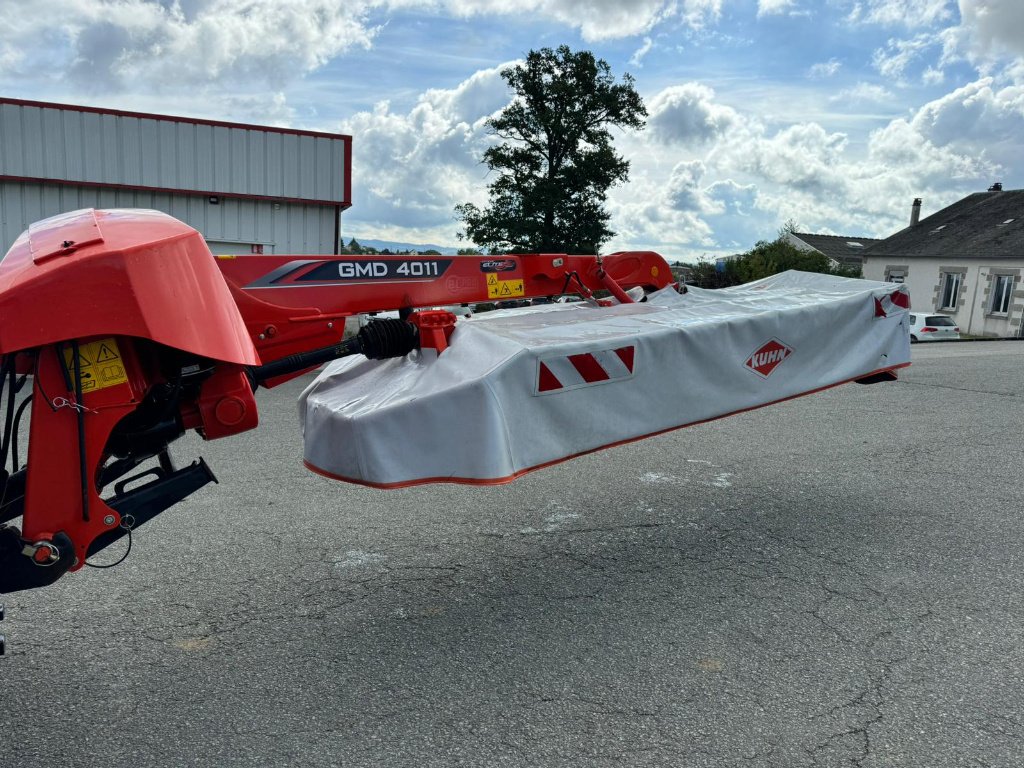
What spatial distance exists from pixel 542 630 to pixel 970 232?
3750 centimetres

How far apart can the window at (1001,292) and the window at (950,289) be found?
158 centimetres

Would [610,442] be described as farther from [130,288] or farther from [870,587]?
[130,288]

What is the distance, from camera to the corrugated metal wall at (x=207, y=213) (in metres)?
13.5

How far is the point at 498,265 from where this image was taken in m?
4.90

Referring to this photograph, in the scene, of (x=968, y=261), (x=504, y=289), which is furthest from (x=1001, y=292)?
(x=504, y=289)

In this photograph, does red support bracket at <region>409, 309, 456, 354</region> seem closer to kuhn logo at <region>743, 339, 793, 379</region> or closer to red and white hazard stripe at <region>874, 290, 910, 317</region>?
kuhn logo at <region>743, 339, 793, 379</region>

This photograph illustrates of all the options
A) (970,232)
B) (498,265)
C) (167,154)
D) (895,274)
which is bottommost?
(498,265)

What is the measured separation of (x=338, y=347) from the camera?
3795 millimetres

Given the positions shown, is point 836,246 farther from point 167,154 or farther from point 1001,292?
point 167,154

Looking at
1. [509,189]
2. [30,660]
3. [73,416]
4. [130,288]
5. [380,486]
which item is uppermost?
[509,189]

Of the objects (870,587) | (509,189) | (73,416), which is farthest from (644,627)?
(509,189)

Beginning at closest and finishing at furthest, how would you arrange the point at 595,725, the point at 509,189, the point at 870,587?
the point at 595,725, the point at 870,587, the point at 509,189

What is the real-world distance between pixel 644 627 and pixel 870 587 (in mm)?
1355

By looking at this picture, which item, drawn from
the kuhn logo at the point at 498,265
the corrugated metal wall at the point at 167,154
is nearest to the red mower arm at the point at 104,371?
the kuhn logo at the point at 498,265
